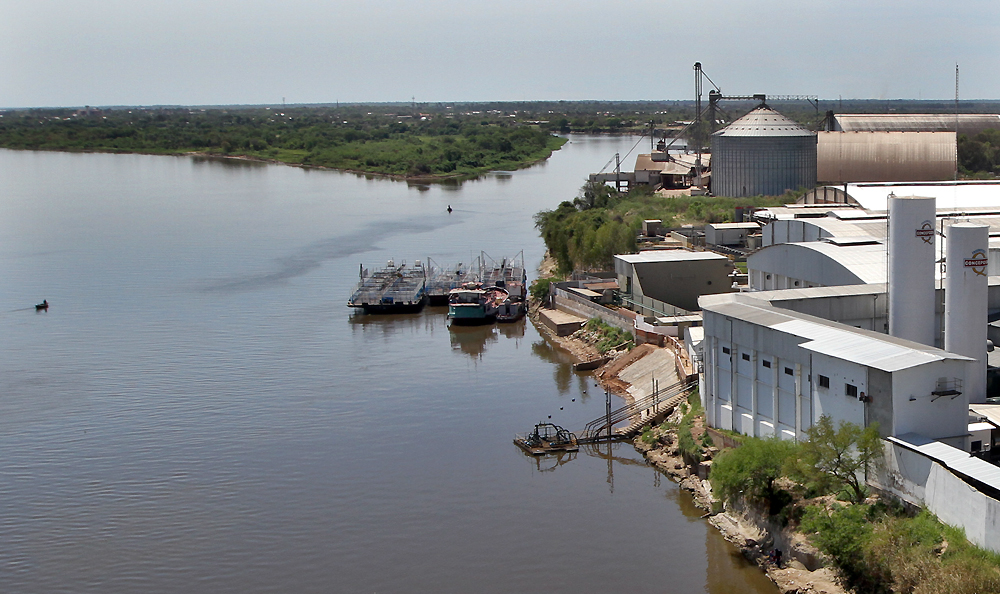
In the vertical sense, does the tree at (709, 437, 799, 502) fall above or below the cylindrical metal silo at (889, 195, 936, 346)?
below

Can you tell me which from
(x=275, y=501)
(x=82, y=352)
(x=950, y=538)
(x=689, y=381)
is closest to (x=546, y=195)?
(x=82, y=352)

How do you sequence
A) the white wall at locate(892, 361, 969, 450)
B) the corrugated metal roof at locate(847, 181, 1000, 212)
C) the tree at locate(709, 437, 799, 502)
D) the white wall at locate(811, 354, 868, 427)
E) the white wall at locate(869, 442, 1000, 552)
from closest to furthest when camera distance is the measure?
the white wall at locate(869, 442, 1000, 552) < the white wall at locate(892, 361, 969, 450) < the white wall at locate(811, 354, 868, 427) < the tree at locate(709, 437, 799, 502) < the corrugated metal roof at locate(847, 181, 1000, 212)

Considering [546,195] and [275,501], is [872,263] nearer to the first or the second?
[275,501]

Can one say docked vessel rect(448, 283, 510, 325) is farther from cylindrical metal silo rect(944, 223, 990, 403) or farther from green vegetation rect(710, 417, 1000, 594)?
cylindrical metal silo rect(944, 223, 990, 403)

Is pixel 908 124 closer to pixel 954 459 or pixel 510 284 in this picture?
pixel 510 284

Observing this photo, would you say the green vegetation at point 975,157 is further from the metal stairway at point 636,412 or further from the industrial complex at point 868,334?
the metal stairway at point 636,412

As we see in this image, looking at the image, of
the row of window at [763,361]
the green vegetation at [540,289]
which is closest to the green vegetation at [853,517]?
the row of window at [763,361]

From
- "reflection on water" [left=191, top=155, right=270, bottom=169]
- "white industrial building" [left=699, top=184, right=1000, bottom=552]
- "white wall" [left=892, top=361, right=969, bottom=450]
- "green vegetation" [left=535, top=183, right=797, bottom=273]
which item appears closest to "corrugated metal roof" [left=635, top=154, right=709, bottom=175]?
"green vegetation" [left=535, top=183, right=797, bottom=273]
